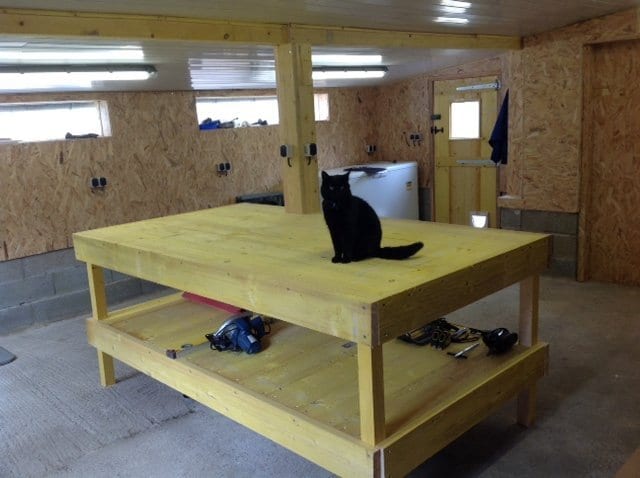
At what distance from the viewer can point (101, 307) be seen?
3.38m

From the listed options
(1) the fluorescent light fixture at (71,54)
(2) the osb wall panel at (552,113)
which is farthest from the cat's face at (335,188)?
(2) the osb wall panel at (552,113)

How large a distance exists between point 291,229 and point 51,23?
58.1 inches

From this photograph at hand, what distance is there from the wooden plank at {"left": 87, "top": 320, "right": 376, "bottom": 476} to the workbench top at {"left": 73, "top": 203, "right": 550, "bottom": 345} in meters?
0.37

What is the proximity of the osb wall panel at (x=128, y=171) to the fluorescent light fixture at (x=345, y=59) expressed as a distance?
1239mm

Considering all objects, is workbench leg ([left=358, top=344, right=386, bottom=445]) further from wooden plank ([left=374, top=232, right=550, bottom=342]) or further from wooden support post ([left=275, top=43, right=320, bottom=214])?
wooden support post ([left=275, top=43, right=320, bottom=214])

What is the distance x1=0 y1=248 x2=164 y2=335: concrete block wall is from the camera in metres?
4.55

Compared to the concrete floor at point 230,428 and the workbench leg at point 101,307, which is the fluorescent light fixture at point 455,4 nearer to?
the concrete floor at point 230,428

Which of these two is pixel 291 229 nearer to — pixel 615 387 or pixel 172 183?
pixel 615 387

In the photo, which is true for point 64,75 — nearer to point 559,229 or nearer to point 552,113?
point 552,113

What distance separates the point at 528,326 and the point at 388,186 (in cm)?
405

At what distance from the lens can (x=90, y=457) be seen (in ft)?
8.73

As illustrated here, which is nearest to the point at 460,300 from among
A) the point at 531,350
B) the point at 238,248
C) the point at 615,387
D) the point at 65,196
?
the point at 531,350

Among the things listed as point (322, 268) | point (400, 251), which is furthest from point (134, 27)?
point (400, 251)

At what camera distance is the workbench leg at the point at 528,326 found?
2580 mm
